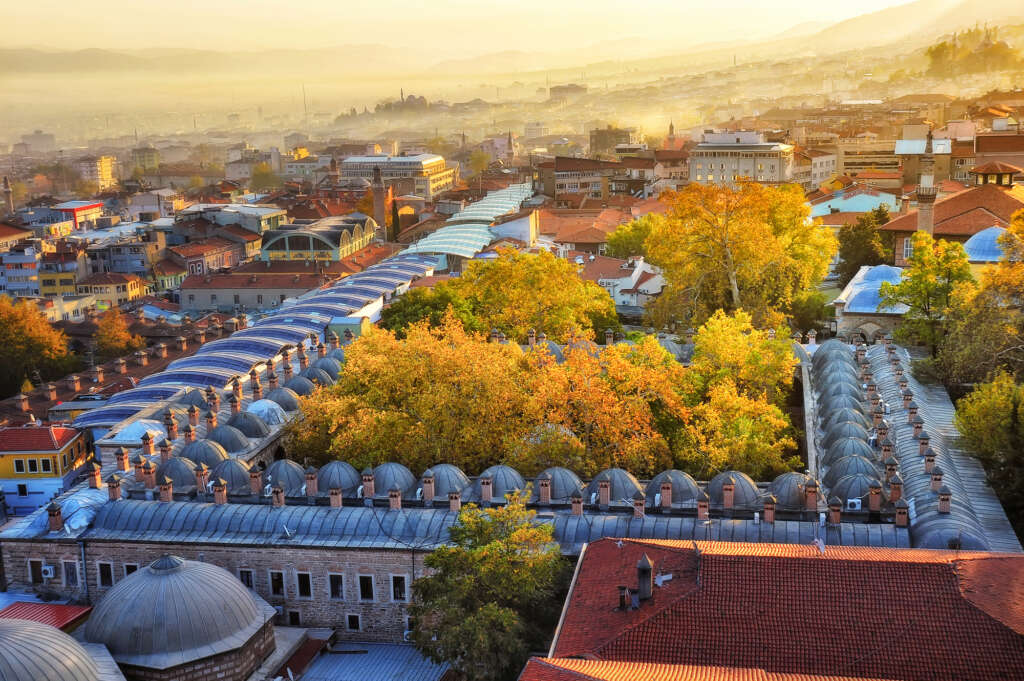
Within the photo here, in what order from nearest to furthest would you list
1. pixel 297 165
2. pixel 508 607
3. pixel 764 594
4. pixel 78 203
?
pixel 764 594 → pixel 508 607 → pixel 78 203 → pixel 297 165

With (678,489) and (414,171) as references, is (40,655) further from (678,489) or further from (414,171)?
(414,171)

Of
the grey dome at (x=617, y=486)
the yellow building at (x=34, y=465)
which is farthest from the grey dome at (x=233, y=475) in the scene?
the yellow building at (x=34, y=465)

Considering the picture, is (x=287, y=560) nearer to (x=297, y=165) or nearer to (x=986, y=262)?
(x=986, y=262)

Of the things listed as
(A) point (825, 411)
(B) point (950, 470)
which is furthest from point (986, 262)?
(B) point (950, 470)

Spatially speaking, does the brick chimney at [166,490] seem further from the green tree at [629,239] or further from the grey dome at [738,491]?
the green tree at [629,239]

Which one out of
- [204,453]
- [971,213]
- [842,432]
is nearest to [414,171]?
[971,213]

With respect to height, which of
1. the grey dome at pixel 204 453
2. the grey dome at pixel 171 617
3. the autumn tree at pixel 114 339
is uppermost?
the grey dome at pixel 204 453
